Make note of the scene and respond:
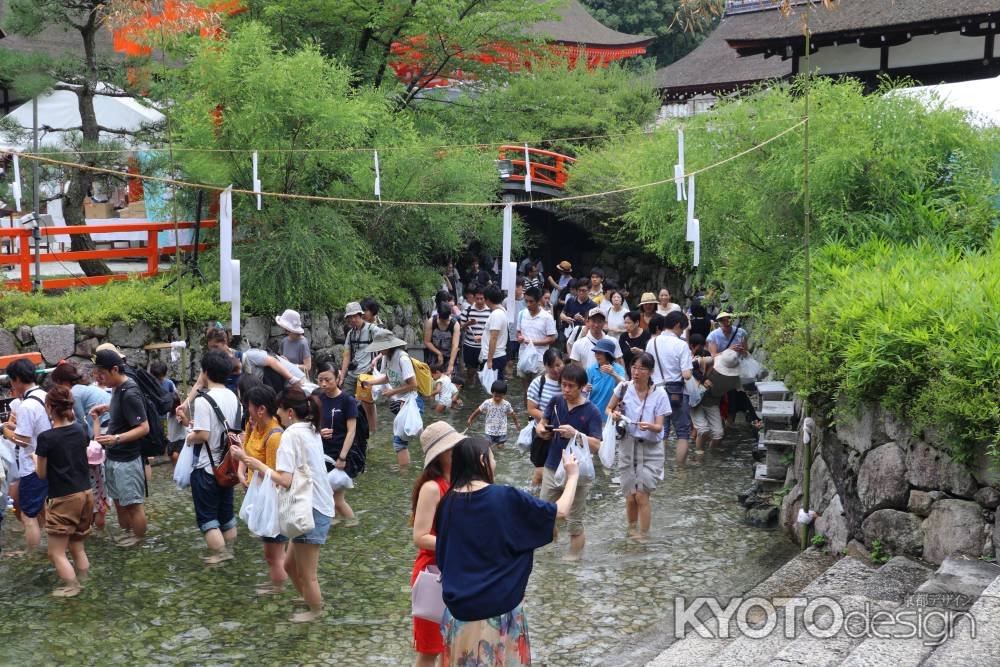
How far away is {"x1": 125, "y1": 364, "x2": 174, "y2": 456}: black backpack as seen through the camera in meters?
7.80

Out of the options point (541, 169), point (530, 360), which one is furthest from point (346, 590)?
point (541, 169)

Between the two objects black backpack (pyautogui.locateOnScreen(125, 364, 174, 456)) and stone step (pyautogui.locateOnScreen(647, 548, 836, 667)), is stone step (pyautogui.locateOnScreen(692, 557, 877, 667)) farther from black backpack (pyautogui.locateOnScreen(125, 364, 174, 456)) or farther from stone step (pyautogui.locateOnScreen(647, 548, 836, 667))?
black backpack (pyautogui.locateOnScreen(125, 364, 174, 456))

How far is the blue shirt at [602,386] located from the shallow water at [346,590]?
0.91 m

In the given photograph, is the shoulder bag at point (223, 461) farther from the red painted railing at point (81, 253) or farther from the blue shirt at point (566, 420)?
the red painted railing at point (81, 253)

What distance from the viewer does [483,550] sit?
4.11m

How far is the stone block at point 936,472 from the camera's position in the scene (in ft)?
19.7

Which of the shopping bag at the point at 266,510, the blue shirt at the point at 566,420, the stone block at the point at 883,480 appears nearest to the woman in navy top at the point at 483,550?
the shopping bag at the point at 266,510

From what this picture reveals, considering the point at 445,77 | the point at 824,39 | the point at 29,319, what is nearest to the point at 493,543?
the point at 29,319

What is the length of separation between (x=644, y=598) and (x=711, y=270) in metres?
9.37

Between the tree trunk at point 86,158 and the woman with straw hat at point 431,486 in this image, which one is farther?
the tree trunk at point 86,158

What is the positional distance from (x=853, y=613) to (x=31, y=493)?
5.69 metres

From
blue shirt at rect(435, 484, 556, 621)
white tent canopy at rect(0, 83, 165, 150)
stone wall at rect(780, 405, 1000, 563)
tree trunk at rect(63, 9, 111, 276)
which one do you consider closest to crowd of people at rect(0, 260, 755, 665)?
blue shirt at rect(435, 484, 556, 621)

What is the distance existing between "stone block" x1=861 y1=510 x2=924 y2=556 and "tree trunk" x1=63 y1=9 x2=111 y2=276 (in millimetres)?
12250

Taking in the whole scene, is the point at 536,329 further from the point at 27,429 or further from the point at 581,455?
the point at 27,429
